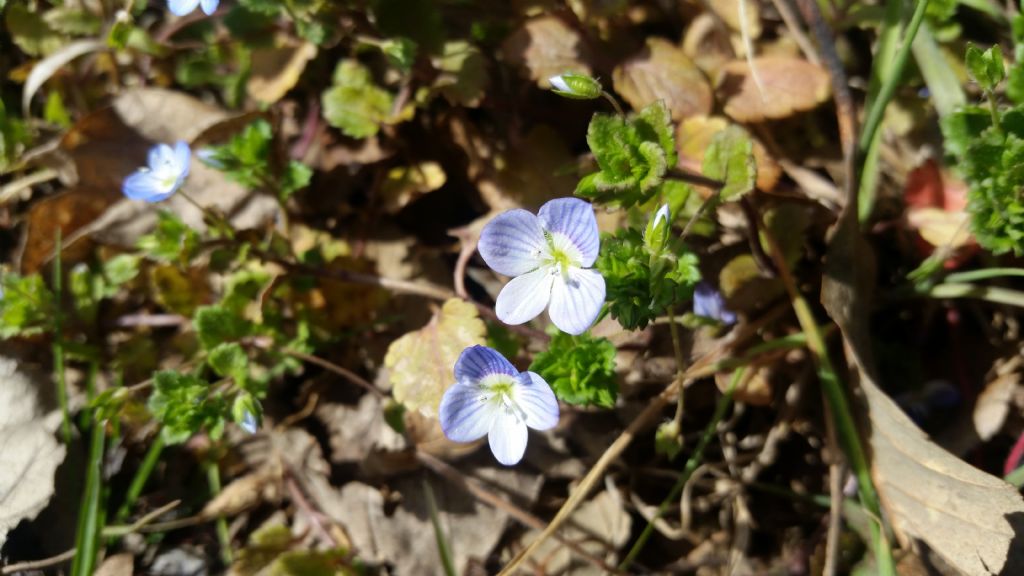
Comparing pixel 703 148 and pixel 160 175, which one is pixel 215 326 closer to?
pixel 160 175

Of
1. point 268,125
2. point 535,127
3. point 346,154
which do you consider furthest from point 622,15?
point 268,125

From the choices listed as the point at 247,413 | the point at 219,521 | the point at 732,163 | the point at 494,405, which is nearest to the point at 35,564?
the point at 219,521

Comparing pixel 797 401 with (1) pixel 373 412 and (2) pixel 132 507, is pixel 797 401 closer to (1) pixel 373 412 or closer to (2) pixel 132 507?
(1) pixel 373 412

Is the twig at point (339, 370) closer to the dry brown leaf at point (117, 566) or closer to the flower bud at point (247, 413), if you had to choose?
the flower bud at point (247, 413)

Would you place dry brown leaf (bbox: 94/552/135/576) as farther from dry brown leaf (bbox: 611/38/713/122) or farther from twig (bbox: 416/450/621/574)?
dry brown leaf (bbox: 611/38/713/122)

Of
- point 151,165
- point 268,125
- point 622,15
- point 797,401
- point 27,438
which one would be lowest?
point 27,438
